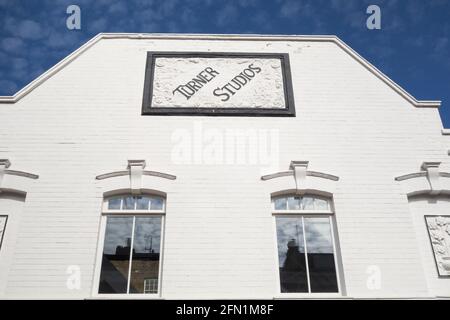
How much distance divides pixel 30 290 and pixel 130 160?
2.75 meters

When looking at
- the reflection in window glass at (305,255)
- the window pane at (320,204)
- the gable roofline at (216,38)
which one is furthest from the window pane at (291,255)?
the gable roofline at (216,38)

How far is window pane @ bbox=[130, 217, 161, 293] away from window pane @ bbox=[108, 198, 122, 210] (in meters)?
0.47

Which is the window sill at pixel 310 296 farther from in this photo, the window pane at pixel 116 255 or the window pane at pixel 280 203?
the window pane at pixel 116 255

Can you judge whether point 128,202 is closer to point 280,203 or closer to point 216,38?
point 280,203

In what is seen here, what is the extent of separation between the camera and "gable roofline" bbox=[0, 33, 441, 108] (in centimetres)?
879

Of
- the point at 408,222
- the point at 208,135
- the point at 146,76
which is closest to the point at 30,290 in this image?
the point at 208,135

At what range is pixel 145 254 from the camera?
7.19 meters

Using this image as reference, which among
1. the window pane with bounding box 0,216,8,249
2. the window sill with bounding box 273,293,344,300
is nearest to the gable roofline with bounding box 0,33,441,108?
the window pane with bounding box 0,216,8,249

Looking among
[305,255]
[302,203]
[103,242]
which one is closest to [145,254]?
[103,242]

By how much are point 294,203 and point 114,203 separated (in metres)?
3.37

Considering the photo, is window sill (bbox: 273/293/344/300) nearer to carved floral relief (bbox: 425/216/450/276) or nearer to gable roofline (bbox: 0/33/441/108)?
Answer: carved floral relief (bbox: 425/216/450/276)

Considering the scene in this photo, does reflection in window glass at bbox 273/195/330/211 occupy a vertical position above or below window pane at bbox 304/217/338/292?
above

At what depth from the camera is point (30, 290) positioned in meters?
6.66

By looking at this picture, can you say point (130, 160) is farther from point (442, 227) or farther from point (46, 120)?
point (442, 227)
